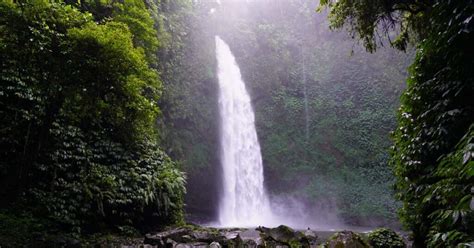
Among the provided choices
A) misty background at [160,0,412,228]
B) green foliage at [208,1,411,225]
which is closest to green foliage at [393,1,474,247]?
misty background at [160,0,412,228]

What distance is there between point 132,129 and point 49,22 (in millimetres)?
2405

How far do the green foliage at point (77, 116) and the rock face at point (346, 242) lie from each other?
161 inches

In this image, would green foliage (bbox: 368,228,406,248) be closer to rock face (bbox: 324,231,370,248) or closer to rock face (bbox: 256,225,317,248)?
rock face (bbox: 324,231,370,248)

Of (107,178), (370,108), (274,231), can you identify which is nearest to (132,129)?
(107,178)

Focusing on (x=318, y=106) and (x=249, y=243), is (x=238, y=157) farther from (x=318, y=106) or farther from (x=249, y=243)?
(x=249, y=243)

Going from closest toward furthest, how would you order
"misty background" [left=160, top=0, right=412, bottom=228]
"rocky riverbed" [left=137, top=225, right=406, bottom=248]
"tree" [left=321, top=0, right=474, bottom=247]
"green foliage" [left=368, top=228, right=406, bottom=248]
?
"tree" [left=321, top=0, right=474, bottom=247] < "rocky riverbed" [left=137, top=225, right=406, bottom=248] < "green foliage" [left=368, top=228, right=406, bottom=248] < "misty background" [left=160, top=0, right=412, bottom=228]

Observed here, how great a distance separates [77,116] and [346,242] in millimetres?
5331

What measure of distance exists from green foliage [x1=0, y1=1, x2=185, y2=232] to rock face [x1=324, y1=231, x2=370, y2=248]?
4080 millimetres

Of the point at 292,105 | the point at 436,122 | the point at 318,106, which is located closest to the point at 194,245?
the point at 436,122

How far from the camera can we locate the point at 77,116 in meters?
6.42

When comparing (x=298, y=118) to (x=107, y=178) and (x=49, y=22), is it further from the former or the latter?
(x=49, y=22)

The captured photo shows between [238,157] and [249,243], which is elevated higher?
[238,157]

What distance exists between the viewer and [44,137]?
6.61 m

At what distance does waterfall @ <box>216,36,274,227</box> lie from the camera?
17578 mm
